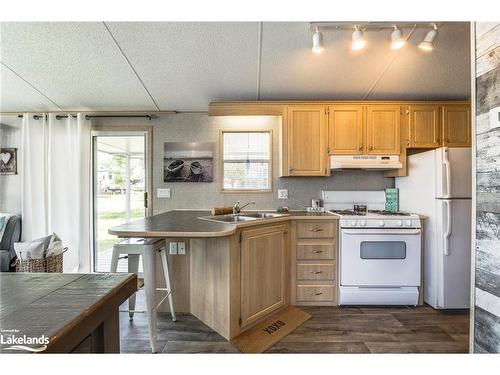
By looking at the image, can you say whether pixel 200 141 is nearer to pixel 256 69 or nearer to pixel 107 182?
pixel 256 69

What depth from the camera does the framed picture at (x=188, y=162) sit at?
313cm

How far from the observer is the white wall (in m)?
3.20

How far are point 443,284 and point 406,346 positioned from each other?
2.91ft

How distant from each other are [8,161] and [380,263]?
4.80 m

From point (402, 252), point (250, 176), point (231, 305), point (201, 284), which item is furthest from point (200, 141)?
point (402, 252)

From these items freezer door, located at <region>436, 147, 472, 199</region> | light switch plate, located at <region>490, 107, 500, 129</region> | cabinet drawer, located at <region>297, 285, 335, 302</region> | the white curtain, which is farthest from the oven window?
the white curtain

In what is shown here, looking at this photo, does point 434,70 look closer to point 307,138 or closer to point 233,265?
point 307,138

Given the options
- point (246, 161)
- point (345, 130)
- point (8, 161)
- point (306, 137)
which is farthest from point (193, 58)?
point (8, 161)

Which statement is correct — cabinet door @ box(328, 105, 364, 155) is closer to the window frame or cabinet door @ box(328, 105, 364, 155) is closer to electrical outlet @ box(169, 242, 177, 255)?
the window frame

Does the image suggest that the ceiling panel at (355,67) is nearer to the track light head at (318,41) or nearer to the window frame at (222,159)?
the track light head at (318,41)

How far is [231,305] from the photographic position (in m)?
1.86
